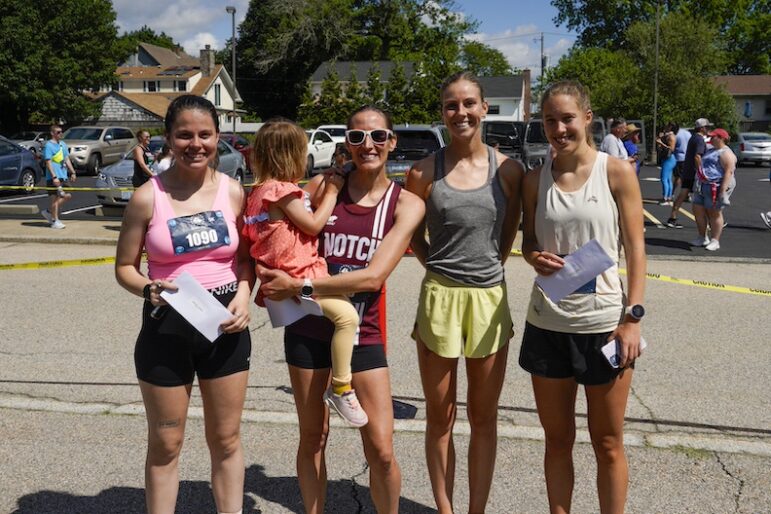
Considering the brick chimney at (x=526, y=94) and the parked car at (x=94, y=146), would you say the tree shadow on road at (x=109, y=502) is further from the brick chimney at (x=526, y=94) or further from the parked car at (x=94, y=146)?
the brick chimney at (x=526, y=94)

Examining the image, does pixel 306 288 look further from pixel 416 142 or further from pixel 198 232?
pixel 416 142

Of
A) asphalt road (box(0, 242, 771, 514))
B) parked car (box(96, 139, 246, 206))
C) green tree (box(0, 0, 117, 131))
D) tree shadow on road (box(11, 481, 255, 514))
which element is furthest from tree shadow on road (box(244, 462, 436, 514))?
green tree (box(0, 0, 117, 131))

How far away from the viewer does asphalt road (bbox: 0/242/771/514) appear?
3.67 m

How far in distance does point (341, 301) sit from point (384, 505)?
2.90ft

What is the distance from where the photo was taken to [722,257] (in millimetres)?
10625

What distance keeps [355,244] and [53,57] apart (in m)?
47.4

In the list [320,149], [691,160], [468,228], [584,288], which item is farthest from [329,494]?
[320,149]

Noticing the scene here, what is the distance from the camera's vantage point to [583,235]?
298cm

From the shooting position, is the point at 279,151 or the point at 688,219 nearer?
the point at 279,151

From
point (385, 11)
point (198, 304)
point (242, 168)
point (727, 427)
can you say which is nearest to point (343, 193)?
point (198, 304)

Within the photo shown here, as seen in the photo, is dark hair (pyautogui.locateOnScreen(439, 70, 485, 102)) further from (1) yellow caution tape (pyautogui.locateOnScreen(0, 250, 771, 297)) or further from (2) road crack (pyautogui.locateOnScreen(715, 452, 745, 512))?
(1) yellow caution tape (pyautogui.locateOnScreen(0, 250, 771, 297))

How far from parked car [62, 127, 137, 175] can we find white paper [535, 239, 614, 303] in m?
28.4

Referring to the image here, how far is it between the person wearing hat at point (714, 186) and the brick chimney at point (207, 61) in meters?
66.9

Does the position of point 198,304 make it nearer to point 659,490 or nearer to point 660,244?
point 659,490
